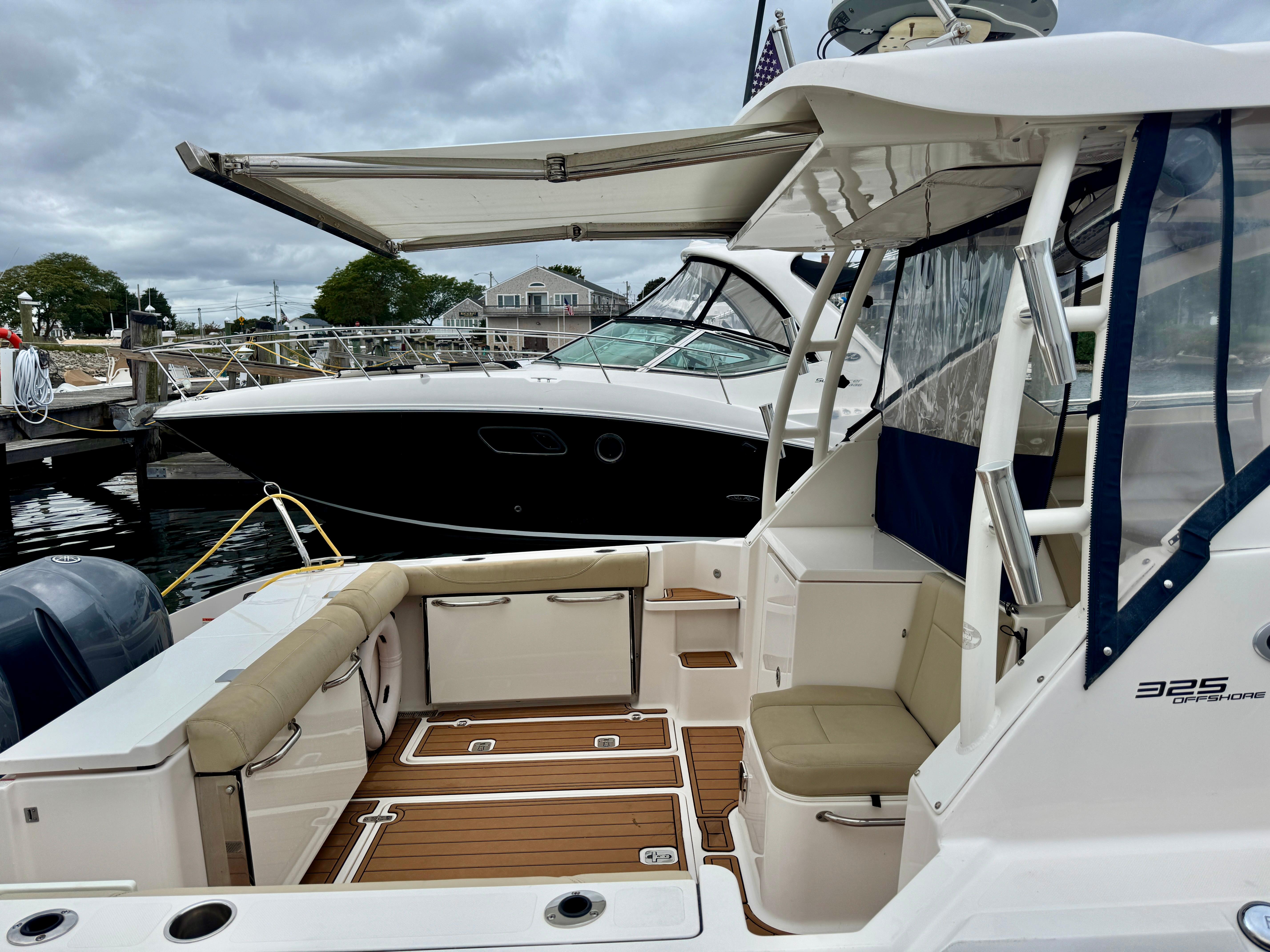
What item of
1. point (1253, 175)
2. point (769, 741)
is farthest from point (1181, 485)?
point (769, 741)

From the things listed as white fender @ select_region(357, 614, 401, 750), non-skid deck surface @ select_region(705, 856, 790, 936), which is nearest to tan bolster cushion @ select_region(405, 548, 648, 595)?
white fender @ select_region(357, 614, 401, 750)

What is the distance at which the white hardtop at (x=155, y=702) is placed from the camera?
58.4 inches

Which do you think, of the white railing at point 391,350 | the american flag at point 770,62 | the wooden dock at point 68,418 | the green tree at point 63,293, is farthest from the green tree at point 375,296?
the american flag at point 770,62

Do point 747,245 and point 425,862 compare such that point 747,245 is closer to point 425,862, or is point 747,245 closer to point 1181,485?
point 1181,485

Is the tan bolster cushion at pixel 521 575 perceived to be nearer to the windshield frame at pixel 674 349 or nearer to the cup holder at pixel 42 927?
the cup holder at pixel 42 927

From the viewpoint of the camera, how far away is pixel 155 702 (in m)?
1.70

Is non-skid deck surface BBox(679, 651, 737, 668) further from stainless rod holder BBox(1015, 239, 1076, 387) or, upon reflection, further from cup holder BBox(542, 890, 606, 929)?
stainless rod holder BBox(1015, 239, 1076, 387)

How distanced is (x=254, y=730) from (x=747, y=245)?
2.04 m

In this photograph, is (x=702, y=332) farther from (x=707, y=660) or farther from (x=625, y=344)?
(x=707, y=660)

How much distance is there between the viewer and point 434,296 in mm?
63469

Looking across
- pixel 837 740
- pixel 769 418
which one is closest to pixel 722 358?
pixel 769 418

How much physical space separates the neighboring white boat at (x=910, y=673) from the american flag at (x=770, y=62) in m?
1.30

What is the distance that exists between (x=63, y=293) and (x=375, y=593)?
70658 millimetres

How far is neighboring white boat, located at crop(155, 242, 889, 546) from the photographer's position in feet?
20.1
